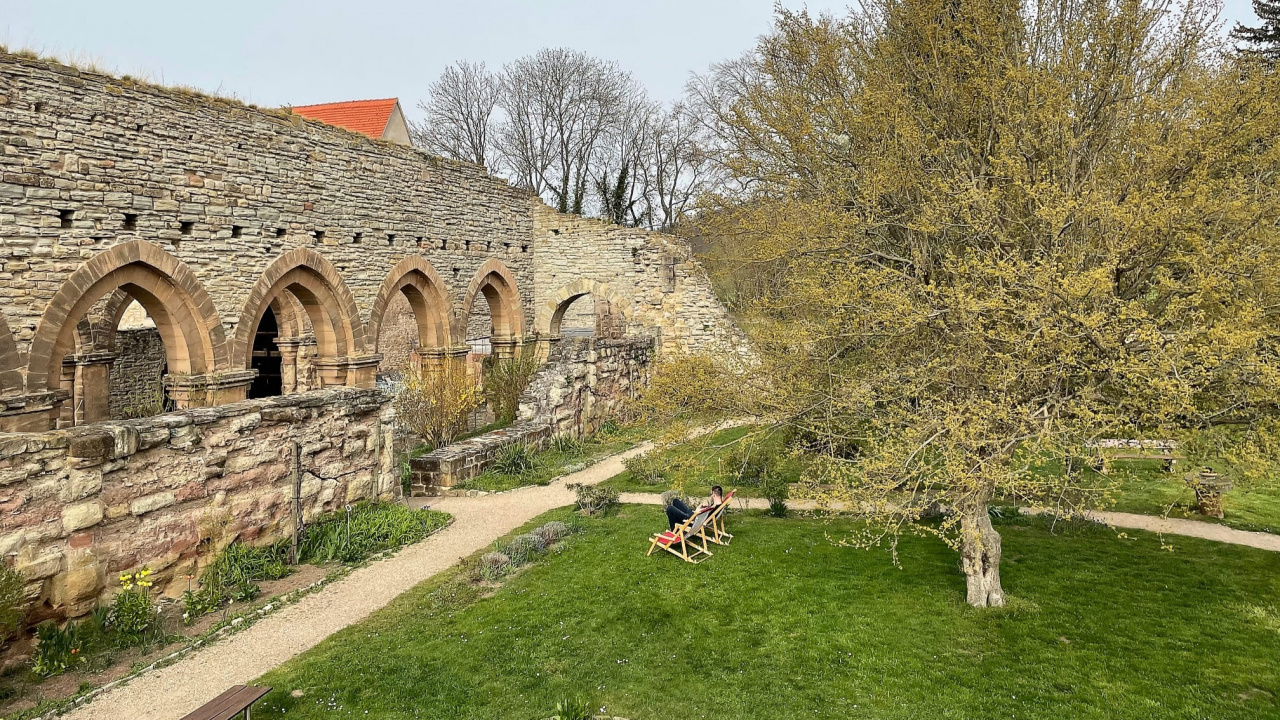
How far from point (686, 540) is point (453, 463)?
4479 millimetres

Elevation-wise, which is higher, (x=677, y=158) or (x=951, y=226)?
(x=677, y=158)

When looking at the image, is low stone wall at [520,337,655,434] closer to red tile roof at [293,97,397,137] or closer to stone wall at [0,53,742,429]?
stone wall at [0,53,742,429]

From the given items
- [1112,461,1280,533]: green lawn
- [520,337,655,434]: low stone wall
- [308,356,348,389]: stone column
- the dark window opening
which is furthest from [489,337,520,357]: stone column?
[1112,461,1280,533]: green lawn

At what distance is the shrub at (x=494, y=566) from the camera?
22.4 feet

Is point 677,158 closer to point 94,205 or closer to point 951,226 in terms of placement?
point 94,205

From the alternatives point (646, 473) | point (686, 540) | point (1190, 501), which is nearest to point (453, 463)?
point (646, 473)

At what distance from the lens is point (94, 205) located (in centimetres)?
934

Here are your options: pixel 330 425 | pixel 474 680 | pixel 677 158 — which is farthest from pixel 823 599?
pixel 677 158

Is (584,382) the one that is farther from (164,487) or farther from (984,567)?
(984,567)

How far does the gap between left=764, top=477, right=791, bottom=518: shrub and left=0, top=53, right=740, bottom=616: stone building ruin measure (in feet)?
7.20

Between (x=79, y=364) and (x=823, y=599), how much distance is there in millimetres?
13142

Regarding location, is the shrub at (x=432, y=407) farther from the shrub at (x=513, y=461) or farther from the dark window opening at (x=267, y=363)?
the dark window opening at (x=267, y=363)

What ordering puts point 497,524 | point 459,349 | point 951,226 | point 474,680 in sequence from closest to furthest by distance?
point 474,680
point 951,226
point 497,524
point 459,349

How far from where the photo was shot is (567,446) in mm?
12906
